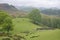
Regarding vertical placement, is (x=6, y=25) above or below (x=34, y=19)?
above

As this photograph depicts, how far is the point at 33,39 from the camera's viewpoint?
3309cm

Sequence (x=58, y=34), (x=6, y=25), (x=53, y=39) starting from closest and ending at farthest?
(x=53, y=39), (x=58, y=34), (x=6, y=25)

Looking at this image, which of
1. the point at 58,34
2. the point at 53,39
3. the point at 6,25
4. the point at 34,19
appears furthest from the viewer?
the point at 34,19

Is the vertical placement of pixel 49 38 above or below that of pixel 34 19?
above

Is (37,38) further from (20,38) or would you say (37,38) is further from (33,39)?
(20,38)

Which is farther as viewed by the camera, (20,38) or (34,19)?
(34,19)

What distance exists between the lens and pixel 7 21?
45281mm

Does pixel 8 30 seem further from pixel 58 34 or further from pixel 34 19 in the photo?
pixel 34 19

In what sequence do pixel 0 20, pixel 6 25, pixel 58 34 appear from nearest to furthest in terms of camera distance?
pixel 58 34 → pixel 6 25 → pixel 0 20

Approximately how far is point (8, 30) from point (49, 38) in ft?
55.7

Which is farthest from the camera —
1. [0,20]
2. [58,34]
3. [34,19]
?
[34,19]

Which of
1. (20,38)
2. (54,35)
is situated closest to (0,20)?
(20,38)

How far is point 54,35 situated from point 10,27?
16682 mm

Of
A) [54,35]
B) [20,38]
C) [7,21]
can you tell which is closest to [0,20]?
[7,21]
